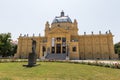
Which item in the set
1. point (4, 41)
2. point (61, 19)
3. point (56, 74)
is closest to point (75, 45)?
point (61, 19)

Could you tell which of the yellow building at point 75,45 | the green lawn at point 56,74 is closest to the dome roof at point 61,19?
the yellow building at point 75,45

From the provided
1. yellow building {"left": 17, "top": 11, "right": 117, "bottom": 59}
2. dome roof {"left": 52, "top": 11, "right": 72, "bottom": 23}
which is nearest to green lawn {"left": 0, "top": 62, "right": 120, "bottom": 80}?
yellow building {"left": 17, "top": 11, "right": 117, "bottom": 59}

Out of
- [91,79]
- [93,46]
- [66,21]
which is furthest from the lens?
[66,21]

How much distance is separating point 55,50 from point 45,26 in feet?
50.5

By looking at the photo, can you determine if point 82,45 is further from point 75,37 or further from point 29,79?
point 29,79

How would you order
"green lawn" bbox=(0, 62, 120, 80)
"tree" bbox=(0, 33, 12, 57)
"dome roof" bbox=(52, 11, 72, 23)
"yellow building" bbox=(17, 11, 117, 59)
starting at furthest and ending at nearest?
"dome roof" bbox=(52, 11, 72, 23) < "tree" bbox=(0, 33, 12, 57) < "yellow building" bbox=(17, 11, 117, 59) < "green lawn" bbox=(0, 62, 120, 80)

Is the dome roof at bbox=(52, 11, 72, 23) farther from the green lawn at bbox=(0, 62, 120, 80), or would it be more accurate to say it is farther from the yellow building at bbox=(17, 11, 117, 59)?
the green lawn at bbox=(0, 62, 120, 80)

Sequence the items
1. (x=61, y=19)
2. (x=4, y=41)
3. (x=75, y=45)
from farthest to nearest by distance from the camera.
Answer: (x=61, y=19)
(x=4, y=41)
(x=75, y=45)

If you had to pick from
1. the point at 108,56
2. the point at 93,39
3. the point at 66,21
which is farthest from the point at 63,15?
the point at 108,56

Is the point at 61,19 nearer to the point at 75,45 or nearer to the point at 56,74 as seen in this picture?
the point at 75,45

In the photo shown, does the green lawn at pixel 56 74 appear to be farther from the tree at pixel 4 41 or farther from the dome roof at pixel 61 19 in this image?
the dome roof at pixel 61 19

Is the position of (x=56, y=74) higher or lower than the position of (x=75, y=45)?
lower

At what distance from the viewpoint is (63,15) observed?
205 feet

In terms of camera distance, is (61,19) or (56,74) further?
(61,19)
